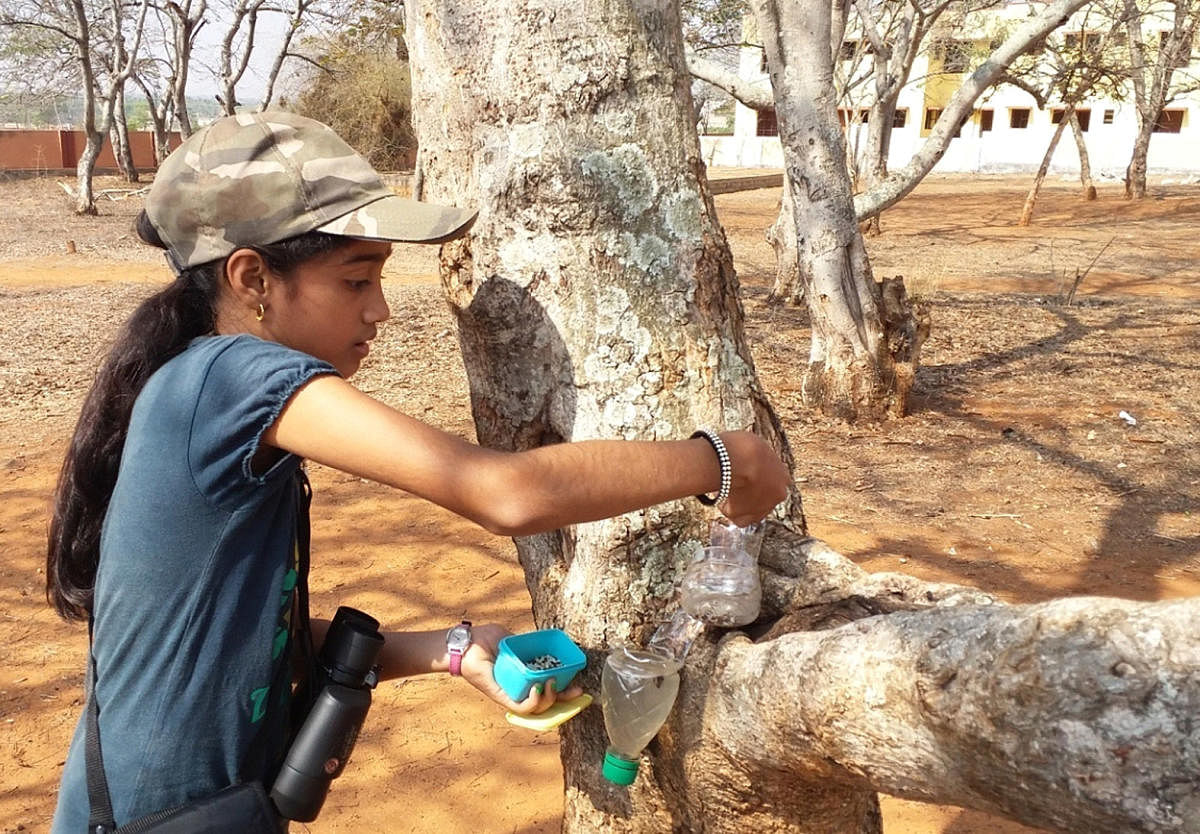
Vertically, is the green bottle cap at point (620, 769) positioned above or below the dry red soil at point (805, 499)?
above

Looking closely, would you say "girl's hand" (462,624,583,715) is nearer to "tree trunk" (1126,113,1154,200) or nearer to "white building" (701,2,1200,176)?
"tree trunk" (1126,113,1154,200)

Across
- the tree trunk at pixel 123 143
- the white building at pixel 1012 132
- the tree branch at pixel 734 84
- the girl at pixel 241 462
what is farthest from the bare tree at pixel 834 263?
the white building at pixel 1012 132

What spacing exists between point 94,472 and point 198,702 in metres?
0.38

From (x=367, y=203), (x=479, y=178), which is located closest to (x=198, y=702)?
(x=367, y=203)

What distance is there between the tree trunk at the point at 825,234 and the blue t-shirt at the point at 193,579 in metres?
5.29

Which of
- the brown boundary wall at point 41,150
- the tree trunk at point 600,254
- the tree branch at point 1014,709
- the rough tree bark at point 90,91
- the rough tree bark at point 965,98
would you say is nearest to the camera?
the tree branch at point 1014,709

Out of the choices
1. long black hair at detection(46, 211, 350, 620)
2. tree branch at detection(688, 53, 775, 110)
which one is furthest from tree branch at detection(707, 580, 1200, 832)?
tree branch at detection(688, 53, 775, 110)

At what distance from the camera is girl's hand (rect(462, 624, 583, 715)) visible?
1668mm

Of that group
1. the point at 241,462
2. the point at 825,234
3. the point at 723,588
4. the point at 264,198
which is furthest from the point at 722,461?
the point at 825,234

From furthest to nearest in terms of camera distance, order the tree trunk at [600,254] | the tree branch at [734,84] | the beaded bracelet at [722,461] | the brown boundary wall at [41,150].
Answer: the brown boundary wall at [41,150]
the tree branch at [734,84]
the tree trunk at [600,254]
the beaded bracelet at [722,461]

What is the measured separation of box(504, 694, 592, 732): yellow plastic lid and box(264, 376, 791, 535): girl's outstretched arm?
0.44 m

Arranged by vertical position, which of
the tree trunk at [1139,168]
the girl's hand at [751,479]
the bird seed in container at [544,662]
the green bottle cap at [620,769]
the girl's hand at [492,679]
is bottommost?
the green bottle cap at [620,769]

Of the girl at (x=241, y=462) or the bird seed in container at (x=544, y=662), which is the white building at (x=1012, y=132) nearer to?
the bird seed in container at (x=544, y=662)

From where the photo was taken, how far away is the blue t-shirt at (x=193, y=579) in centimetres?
135
